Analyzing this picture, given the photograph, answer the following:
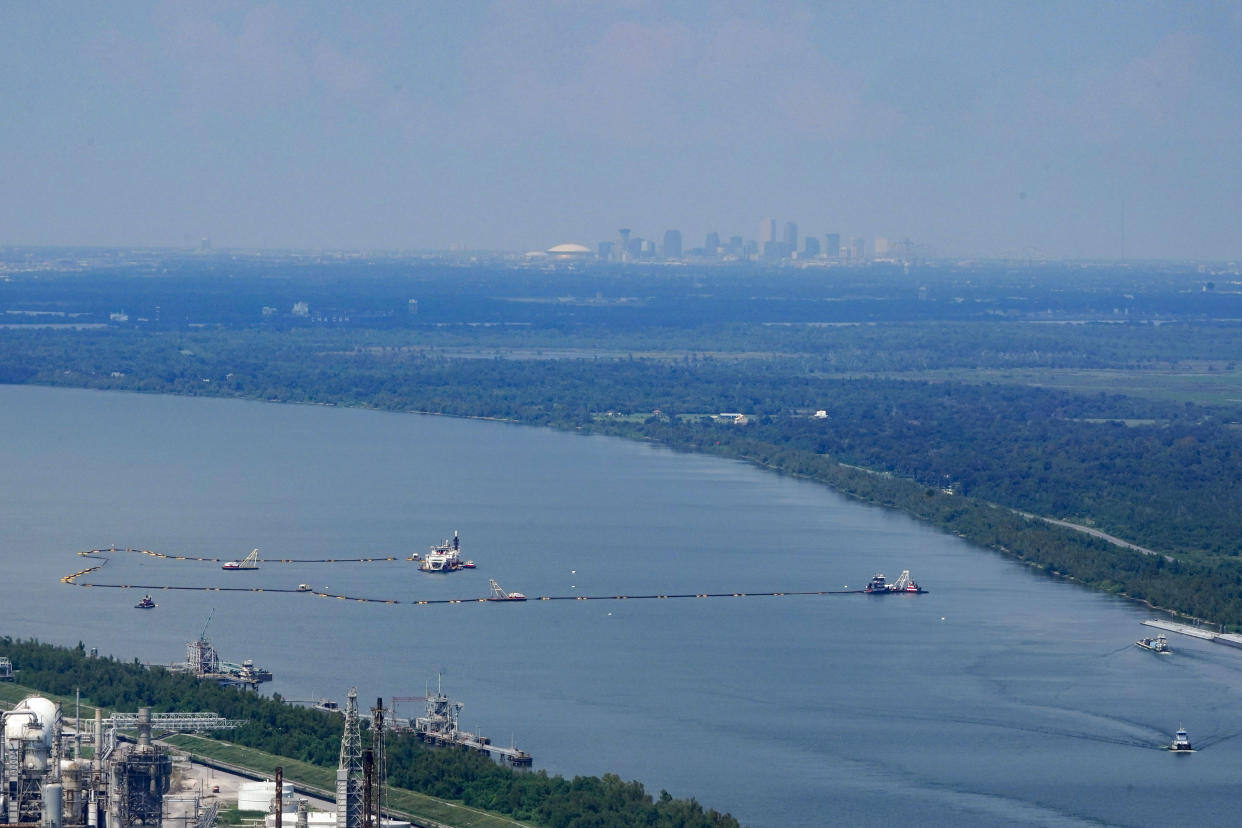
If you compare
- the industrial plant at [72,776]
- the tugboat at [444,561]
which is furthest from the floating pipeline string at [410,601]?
the industrial plant at [72,776]

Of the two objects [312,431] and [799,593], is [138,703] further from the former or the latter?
[312,431]

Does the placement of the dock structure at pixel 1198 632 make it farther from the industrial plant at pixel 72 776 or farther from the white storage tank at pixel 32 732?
the white storage tank at pixel 32 732

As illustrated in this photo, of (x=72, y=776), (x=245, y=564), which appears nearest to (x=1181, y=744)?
(x=72, y=776)

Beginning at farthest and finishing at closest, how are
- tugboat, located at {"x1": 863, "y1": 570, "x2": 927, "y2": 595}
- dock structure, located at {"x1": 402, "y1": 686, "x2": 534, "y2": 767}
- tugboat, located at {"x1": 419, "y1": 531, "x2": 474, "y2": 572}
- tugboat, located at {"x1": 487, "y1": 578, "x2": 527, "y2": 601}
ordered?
tugboat, located at {"x1": 419, "y1": 531, "x2": 474, "y2": 572} < tugboat, located at {"x1": 863, "y1": 570, "x2": 927, "y2": 595} < tugboat, located at {"x1": 487, "y1": 578, "x2": 527, "y2": 601} < dock structure, located at {"x1": 402, "y1": 686, "x2": 534, "y2": 767}

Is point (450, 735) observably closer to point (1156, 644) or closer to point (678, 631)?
point (678, 631)

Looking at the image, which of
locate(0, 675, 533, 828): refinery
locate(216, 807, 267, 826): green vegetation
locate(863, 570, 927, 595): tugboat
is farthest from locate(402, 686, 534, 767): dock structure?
locate(863, 570, 927, 595): tugboat

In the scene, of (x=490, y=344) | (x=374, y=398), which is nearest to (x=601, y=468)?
(x=374, y=398)

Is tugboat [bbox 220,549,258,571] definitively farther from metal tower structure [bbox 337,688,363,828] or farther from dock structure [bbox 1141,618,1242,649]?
metal tower structure [bbox 337,688,363,828]
